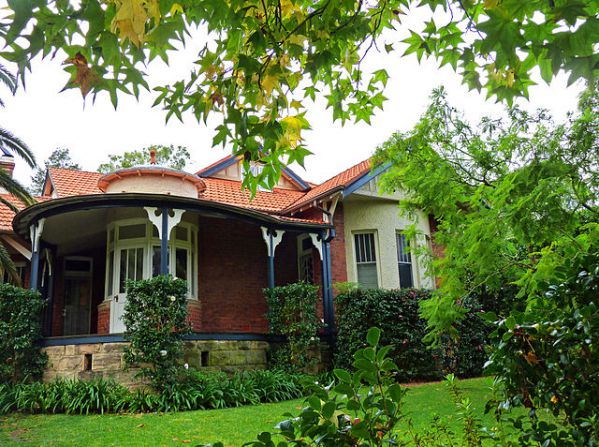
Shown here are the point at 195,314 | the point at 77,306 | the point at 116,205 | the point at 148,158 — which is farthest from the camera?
the point at 148,158

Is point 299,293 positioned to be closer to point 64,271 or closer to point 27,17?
point 64,271

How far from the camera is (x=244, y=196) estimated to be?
16.8 meters

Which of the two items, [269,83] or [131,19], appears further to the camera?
[269,83]

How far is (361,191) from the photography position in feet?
50.5

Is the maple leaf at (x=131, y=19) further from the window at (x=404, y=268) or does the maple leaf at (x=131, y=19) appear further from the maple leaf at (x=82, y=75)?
the window at (x=404, y=268)

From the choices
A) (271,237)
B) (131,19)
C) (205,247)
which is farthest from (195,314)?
(131,19)

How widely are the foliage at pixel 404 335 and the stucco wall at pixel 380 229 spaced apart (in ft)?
6.92

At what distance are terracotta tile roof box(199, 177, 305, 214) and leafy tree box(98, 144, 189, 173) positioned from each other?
600 inches

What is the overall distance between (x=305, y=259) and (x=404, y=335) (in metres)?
4.42

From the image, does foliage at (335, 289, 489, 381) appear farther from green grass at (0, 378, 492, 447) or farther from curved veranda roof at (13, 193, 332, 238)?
curved veranda roof at (13, 193, 332, 238)

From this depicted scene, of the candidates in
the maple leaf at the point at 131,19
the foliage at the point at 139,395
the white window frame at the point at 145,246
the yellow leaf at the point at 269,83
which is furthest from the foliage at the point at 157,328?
the maple leaf at the point at 131,19

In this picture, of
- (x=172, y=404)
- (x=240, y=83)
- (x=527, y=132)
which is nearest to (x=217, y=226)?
(x=172, y=404)

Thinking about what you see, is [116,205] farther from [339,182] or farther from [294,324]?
[339,182]

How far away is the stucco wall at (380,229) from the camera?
1529 cm
